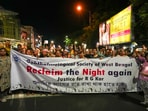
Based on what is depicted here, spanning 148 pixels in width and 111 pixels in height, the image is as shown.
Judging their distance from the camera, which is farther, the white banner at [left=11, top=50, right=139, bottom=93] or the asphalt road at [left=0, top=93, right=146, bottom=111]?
the white banner at [left=11, top=50, right=139, bottom=93]

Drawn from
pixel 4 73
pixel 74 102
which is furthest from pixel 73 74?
pixel 4 73

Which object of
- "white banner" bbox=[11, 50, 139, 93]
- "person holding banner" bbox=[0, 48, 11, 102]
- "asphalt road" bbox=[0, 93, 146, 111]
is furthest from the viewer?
"white banner" bbox=[11, 50, 139, 93]

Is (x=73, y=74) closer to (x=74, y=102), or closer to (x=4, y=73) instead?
(x=74, y=102)

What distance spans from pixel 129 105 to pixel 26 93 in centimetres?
366

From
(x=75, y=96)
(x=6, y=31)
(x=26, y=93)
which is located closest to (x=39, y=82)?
(x=26, y=93)

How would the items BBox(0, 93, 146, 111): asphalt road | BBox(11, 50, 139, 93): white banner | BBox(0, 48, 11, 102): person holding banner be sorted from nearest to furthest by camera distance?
BBox(0, 93, 146, 111): asphalt road, BBox(0, 48, 11, 102): person holding banner, BBox(11, 50, 139, 93): white banner

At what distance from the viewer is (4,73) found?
418 inches

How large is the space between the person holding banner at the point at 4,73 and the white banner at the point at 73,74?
26 centimetres

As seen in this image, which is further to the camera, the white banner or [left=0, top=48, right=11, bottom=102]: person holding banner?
the white banner

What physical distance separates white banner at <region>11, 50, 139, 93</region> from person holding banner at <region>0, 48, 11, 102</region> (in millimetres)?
264

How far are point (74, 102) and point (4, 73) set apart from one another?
252cm

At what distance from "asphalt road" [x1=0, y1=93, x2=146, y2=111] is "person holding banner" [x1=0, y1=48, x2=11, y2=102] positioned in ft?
0.86

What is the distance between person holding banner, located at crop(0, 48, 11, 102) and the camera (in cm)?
1051

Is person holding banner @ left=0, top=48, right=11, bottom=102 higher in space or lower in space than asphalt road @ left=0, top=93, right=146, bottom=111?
higher
